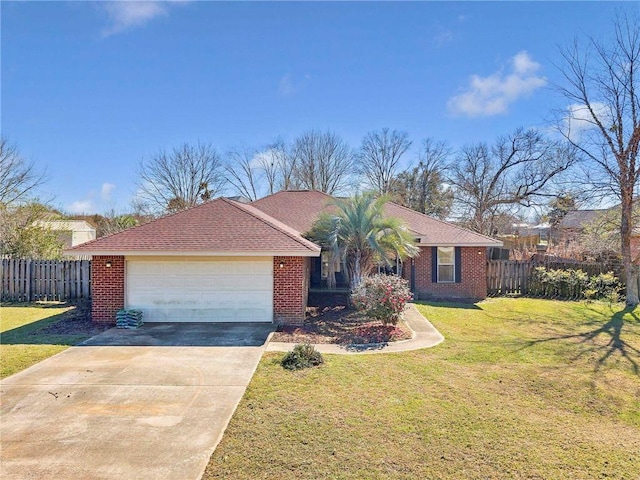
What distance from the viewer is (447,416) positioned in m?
5.21

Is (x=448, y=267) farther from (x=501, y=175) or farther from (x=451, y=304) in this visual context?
(x=501, y=175)

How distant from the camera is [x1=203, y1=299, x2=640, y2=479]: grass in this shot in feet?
13.4

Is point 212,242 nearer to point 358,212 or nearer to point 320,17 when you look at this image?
point 358,212

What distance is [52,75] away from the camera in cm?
1301

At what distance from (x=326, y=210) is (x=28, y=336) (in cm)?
1020

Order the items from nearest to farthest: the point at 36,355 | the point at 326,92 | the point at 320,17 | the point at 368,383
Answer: the point at 368,383 < the point at 36,355 < the point at 320,17 < the point at 326,92

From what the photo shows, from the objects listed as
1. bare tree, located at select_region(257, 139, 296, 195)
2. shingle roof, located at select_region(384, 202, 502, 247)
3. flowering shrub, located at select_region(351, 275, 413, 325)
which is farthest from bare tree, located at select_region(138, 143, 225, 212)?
flowering shrub, located at select_region(351, 275, 413, 325)

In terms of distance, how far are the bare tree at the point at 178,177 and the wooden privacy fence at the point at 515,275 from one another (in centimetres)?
2518

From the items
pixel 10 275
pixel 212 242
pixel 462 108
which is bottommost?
pixel 10 275

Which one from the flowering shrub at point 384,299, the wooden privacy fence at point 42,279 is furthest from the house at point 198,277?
the wooden privacy fence at point 42,279

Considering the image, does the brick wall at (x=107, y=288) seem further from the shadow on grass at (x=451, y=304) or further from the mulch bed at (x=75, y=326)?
the shadow on grass at (x=451, y=304)

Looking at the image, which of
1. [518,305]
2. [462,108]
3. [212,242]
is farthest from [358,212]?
[462,108]

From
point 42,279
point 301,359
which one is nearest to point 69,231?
point 42,279

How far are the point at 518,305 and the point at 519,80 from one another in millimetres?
9972
